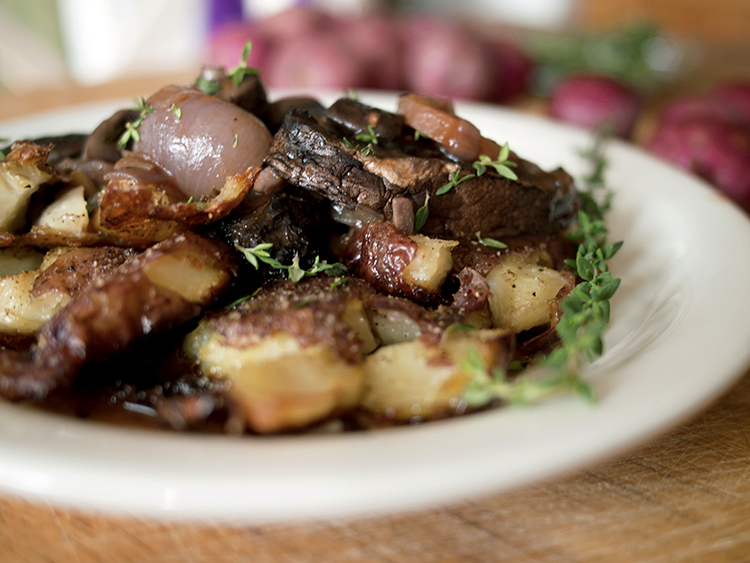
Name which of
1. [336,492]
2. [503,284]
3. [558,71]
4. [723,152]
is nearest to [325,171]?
[503,284]

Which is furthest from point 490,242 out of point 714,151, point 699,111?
point 699,111

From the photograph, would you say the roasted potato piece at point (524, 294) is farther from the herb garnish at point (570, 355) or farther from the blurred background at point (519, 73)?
the blurred background at point (519, 73)

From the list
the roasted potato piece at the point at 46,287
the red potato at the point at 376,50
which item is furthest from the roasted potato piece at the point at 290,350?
the red potato at the point at 376,50

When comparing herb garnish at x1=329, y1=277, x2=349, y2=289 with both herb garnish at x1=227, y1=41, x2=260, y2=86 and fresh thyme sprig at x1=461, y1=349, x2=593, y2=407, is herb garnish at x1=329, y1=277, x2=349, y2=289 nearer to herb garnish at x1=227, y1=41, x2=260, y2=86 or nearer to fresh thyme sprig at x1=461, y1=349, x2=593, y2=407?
fresh thyme sprig at x1=461, y1=349, x2=593, y2=407

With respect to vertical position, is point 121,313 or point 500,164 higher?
point 500,164

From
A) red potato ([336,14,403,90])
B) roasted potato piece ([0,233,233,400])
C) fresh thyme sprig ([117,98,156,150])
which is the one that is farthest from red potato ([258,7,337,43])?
roasted potato piece ([0,233,233,400])

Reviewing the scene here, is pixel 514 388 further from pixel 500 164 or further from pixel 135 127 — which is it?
pixel 135 127
